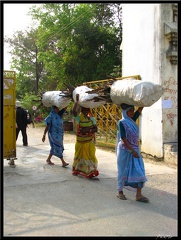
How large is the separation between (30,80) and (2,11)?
89.9 ft

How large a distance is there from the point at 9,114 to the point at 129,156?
317 centimetres

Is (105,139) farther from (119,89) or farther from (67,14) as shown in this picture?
(67,14)

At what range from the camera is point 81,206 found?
4219 mm

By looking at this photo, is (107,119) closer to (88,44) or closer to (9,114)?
(9,114)

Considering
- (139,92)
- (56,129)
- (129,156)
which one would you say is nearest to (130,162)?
Result: (129,156)

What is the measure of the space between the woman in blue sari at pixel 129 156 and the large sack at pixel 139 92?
0.20 metres

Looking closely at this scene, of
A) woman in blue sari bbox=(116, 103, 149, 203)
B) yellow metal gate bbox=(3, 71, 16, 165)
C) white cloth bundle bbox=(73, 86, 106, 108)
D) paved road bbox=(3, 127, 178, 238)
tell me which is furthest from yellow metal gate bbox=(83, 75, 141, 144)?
woman in blue sari bbox=(116, 103, 149, 203)

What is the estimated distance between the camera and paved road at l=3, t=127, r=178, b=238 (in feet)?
11.3

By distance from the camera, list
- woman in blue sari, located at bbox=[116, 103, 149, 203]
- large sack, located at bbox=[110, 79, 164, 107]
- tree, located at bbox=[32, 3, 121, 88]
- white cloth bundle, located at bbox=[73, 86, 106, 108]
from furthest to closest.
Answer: tree, located at bbox=[32, 3, 121, 88] < white cloth bundle, located at bbox=[73, 86, 106, 108] < woman in blue sari, located at bbox=[116, 103, 149, 203] < large sack, located at bbox=[110, 79, 164, 107]

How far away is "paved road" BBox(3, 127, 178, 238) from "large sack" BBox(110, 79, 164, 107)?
1.58 meters

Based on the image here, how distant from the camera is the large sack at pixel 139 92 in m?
4.16

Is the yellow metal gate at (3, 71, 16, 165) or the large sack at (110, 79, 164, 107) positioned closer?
the large sack at (110, 79, 164, 107)

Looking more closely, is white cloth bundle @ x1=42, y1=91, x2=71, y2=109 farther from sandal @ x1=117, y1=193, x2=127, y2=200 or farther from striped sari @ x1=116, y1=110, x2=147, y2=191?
sandal @ x1=117, y1=193, x2=127, y2=200

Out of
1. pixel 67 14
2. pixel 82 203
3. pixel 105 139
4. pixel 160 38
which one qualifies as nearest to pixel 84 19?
pixel 67 14
